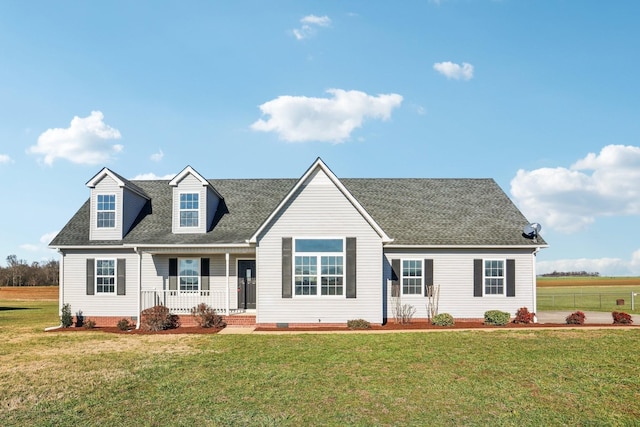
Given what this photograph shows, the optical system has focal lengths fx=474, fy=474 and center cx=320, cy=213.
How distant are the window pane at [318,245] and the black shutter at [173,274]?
20.4 feet

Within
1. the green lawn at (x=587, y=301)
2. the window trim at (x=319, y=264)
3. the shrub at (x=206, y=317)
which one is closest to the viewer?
the window trim at (x=319, y=264)

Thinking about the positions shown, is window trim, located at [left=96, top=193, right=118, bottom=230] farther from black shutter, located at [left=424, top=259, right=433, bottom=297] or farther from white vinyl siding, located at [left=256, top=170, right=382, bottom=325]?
black shutter, located at [left=424, top=259, right=433, bottom=297]

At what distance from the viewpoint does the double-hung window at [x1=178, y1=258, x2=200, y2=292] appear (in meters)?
21.6

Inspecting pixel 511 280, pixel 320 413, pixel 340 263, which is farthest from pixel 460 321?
pixel 320 413

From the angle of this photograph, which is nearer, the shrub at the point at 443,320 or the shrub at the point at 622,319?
the shrub at the point at 443,320

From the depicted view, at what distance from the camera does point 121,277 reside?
71.0 feet

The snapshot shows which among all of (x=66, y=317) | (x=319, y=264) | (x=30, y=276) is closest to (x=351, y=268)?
(x=319, y=264)

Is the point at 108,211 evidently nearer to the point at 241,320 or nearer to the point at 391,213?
the point at 241,320

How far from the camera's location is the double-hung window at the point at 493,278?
68.4ft

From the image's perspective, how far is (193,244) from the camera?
2025 cm

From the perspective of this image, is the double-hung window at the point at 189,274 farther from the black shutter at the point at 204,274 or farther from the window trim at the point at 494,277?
the window trim at the point at 494,277

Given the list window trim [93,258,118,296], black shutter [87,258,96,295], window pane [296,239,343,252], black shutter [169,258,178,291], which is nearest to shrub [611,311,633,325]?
window pane [296,239,343,252]

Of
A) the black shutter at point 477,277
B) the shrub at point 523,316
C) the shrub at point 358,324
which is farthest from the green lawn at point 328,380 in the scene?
the black shutter at point 477,277

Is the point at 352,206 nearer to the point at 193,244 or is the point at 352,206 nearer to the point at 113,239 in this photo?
the point at 193,244
